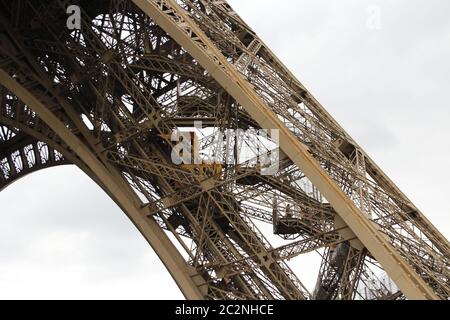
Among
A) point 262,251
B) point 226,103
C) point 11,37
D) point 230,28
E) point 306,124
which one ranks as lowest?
point 262,251

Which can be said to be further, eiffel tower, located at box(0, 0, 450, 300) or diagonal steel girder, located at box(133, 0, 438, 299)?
eiffel tower, located at box(0, 0, 450, 300)

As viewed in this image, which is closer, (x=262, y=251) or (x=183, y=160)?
(x=262, y=251)

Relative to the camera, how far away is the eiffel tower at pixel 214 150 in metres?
14.2

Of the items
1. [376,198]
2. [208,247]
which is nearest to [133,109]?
[208,247]

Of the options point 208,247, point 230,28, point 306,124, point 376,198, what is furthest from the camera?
point 230,28

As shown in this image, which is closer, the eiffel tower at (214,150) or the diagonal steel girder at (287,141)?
the diagonal steel girder at (287,141)

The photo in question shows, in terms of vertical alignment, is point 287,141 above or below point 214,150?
below

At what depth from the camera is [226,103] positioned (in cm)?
1650

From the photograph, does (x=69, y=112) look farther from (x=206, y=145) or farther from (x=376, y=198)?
(x=376, y=198)

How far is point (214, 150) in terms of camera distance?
665 inches

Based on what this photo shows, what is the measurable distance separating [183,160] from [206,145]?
77cm

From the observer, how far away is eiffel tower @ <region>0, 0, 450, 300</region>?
14.2 meters

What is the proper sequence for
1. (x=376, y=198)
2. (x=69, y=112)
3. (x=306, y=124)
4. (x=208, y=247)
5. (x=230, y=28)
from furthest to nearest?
(x=69, y=112) < (x=230, y=28) < (x=208, y=247) < (x=306, y=124) < (x=376, y=198)

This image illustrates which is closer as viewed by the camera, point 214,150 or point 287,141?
point 287,141
